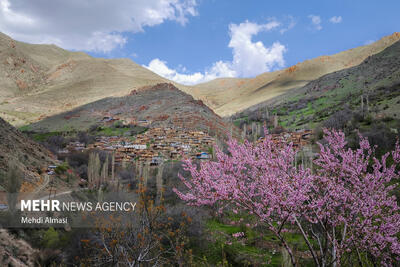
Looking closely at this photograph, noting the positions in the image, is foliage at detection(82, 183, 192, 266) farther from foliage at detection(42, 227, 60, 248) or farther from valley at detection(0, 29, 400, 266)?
foliage at detection(42, 227, 60, 248)

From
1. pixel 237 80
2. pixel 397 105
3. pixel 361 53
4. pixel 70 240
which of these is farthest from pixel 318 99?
pixel 237 80

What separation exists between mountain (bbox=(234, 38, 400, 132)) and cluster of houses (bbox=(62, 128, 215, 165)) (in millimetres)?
16246

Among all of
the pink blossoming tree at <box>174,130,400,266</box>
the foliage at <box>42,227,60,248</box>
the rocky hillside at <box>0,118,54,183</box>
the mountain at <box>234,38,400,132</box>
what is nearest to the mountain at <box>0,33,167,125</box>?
the rocky hillside at <box>0,118,54,183</box>

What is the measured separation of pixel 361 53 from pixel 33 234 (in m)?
144

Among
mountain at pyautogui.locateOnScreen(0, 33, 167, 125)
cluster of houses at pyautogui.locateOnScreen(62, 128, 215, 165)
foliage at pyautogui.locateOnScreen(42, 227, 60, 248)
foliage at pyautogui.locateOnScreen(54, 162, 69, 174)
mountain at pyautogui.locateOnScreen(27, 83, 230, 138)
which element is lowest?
Answer: foliage at pyautogui.locateOnScreen(42, 227, 60, 248)

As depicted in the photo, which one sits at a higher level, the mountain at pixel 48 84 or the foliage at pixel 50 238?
the mountain at pixel 48 84

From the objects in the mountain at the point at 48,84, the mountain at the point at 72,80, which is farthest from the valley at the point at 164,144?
the mountain at the point at 72,80

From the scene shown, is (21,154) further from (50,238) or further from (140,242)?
(140,242)

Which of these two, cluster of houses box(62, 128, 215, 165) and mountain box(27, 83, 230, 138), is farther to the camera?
mountain box(27, 83, 230, 138)

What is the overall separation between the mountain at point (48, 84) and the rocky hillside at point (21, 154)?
43.7 m

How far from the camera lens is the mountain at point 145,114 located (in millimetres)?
47656

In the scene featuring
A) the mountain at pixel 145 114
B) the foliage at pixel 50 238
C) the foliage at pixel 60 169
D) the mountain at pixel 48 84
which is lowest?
the foliage at pixel 50 238

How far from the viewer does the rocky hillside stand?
17.6 metres

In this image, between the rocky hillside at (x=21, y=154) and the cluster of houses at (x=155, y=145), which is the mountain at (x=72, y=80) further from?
the rocky hillside at (x=21, y=154)
